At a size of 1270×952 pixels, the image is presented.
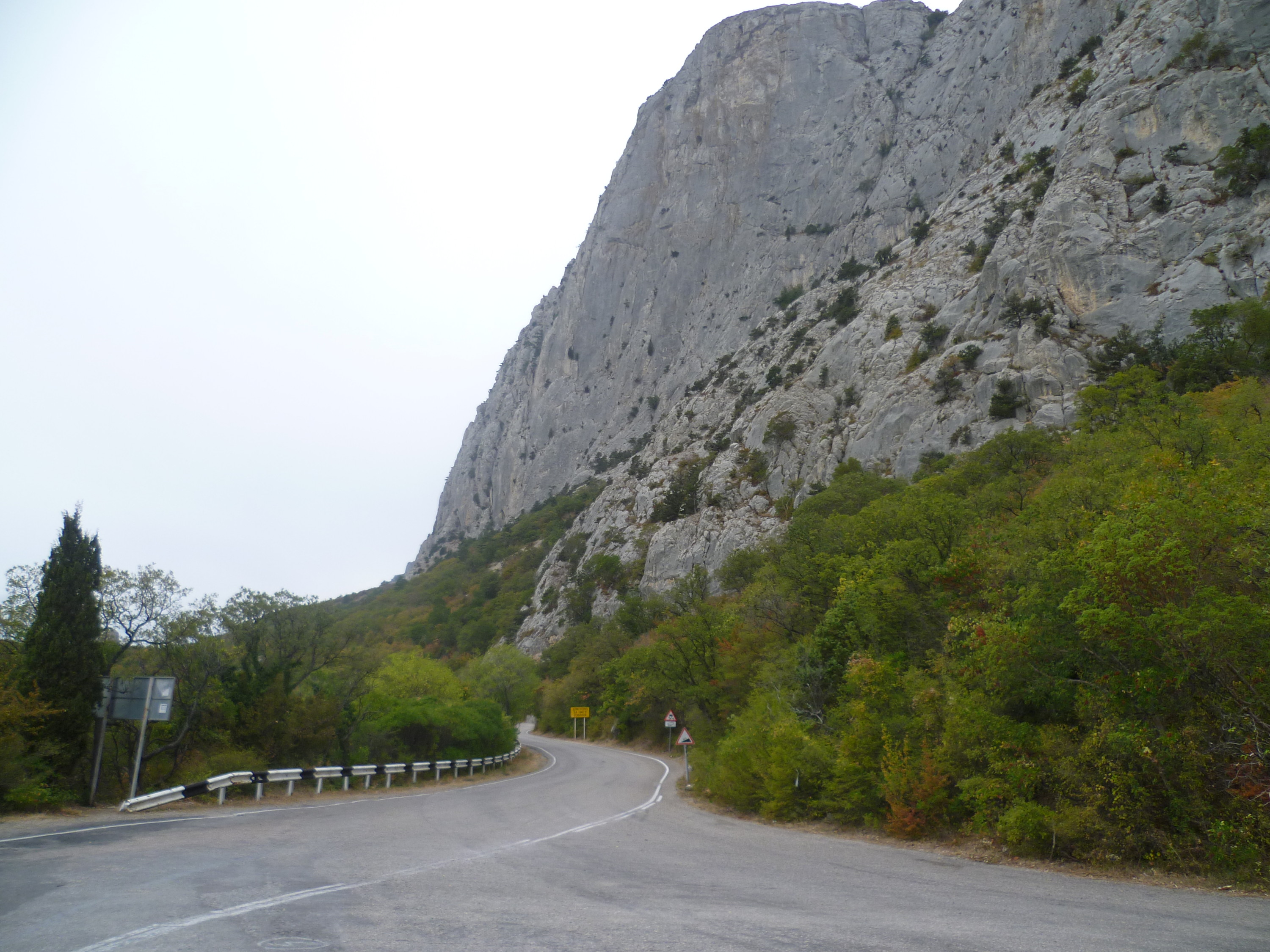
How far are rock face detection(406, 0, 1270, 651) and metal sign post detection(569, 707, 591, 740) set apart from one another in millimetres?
9990

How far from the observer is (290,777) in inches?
599

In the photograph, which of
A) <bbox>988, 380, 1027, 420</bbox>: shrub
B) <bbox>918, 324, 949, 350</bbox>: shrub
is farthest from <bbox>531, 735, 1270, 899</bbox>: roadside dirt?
<bbox>918, 324, 949, 350</bbox>: shrub

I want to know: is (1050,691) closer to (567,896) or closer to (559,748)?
(567,896)

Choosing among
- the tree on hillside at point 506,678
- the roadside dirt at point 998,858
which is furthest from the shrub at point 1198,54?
the tree on hillside at point 506,678

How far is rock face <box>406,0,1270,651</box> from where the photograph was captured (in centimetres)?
3828

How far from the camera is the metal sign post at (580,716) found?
4566 centimetres

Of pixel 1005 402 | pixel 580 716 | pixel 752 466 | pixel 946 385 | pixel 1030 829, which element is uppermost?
pixel 946 385

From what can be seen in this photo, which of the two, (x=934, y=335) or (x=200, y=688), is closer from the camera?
(x=200, y=688)

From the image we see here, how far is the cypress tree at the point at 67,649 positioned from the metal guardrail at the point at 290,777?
5.16 ft

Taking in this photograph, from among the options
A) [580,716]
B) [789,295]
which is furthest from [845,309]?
[580,716]

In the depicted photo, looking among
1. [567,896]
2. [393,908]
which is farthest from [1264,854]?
[393,908]

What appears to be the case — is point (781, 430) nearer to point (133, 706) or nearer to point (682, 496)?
point (682, 496)

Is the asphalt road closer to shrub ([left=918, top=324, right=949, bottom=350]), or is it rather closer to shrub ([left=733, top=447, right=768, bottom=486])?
shrub ([left=918, top=324, right=949, bottom=350])

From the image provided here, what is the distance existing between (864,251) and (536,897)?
2995 inches
